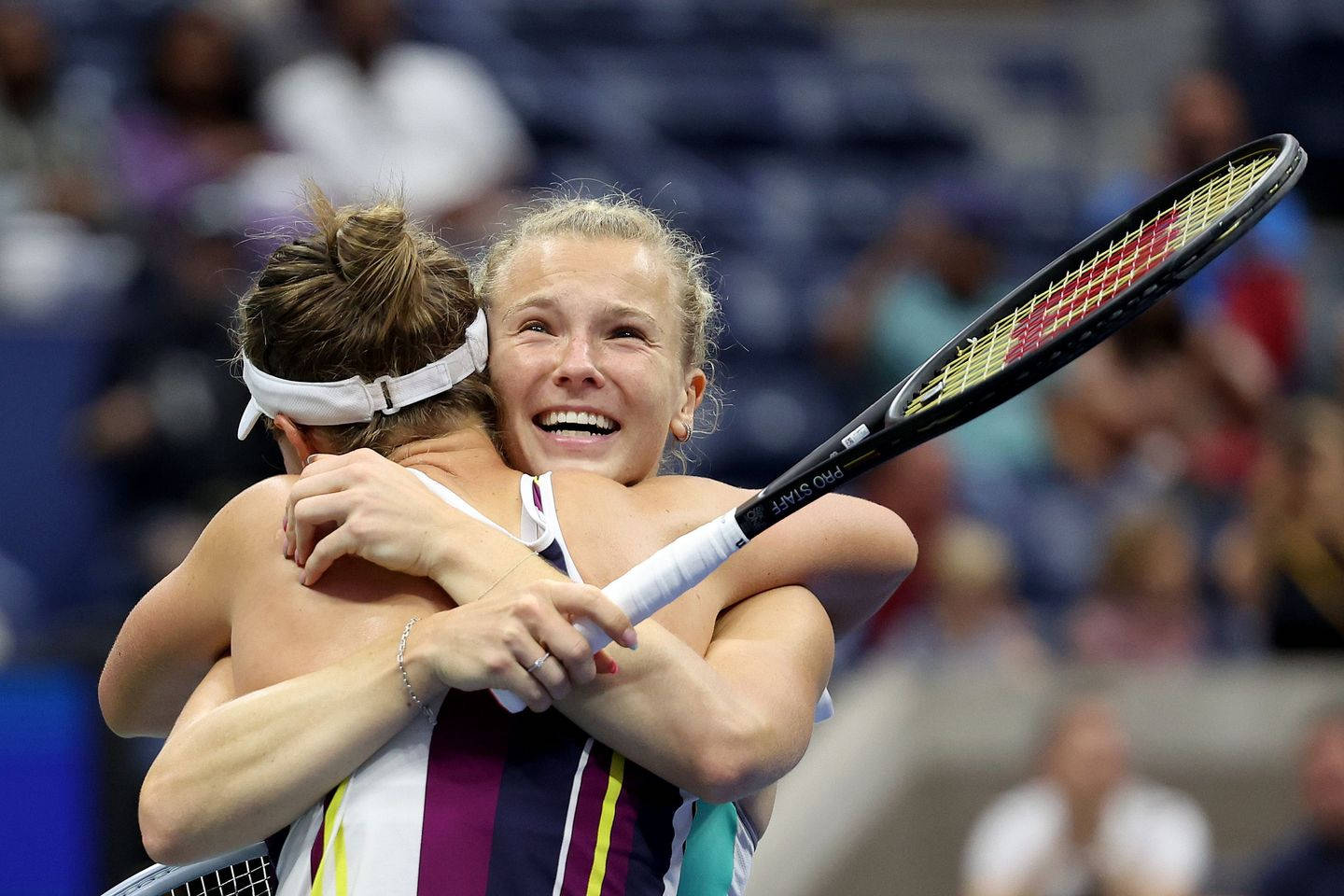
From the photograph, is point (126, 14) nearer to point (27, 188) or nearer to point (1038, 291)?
point (27, 188)

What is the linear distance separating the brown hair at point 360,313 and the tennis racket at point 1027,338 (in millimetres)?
403

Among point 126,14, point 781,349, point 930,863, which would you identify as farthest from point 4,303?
point 930,863

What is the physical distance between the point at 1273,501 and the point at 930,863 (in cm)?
162

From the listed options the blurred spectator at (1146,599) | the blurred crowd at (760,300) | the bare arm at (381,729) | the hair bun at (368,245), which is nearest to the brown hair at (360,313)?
the hair bun at (368,245)

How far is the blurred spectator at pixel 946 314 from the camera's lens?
7.08m

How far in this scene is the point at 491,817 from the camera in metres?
2.23

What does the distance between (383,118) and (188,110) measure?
0.75 m

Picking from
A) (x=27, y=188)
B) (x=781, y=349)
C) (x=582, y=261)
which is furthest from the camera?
(x=781, y=349)

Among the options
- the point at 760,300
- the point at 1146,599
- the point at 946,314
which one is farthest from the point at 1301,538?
the point at 760,300

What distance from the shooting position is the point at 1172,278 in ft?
7.82

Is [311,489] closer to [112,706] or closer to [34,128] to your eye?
[112,706]

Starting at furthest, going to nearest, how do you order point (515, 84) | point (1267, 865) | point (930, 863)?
point (515, 84)
point (930, 863)
point (1267, 865)

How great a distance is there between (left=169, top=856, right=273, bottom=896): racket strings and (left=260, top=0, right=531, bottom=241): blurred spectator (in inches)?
189

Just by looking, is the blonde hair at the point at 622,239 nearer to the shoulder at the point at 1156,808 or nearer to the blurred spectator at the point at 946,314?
the shoulder at the point at 1156,808
